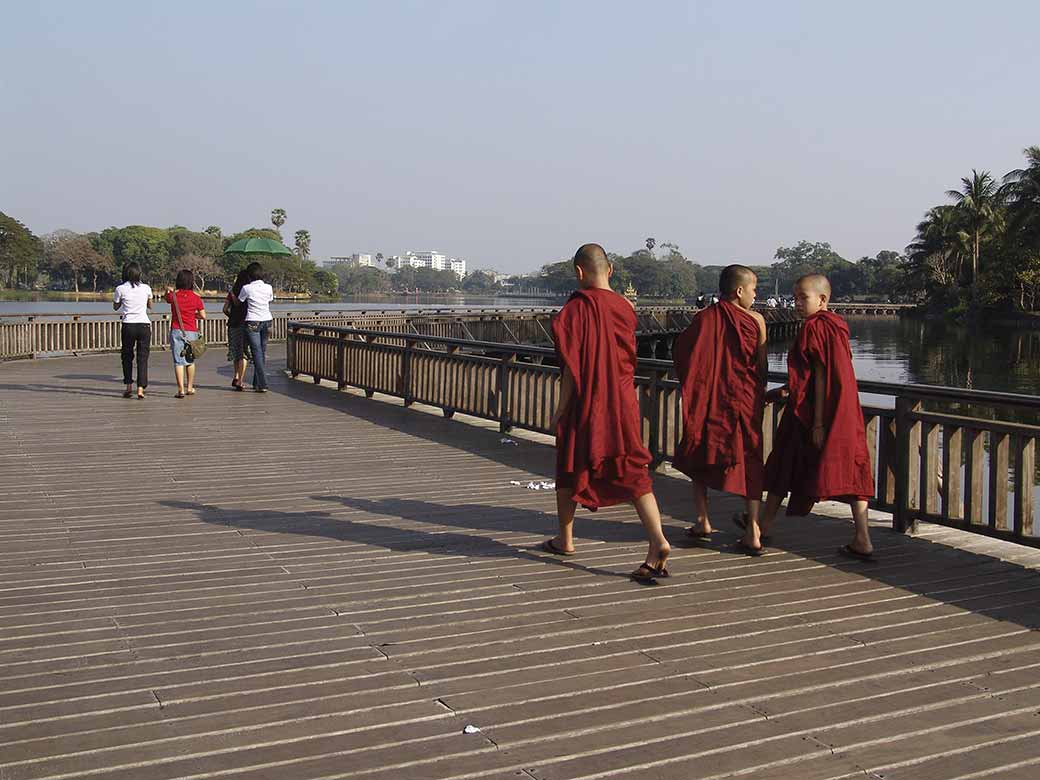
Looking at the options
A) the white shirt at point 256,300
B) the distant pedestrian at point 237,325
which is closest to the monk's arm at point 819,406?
the white shirt at point 256,300

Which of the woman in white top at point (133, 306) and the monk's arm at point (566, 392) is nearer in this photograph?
the monk's arm at point (566, 392)

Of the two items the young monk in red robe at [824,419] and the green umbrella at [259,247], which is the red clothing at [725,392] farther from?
the green umbrella at [259,247]

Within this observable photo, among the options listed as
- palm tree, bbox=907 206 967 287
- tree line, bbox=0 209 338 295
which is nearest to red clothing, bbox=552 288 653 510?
palm tree, bbox=907 206 967 287

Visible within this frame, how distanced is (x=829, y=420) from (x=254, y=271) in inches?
434

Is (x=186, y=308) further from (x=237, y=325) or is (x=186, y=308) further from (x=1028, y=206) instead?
(x=1028, y=206)

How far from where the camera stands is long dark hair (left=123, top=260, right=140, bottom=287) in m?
13.8

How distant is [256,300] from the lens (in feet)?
49.8

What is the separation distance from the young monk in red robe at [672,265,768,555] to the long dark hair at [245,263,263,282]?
1016cm

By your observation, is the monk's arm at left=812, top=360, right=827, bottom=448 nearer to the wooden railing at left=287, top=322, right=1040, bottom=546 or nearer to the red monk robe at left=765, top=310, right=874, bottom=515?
the red monk robe at left=765, top=310, right=874, bottom=515

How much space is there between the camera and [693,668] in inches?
171

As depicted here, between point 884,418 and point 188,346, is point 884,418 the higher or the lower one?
the lower one

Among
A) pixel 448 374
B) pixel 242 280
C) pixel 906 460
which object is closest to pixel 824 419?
pixel 906 460

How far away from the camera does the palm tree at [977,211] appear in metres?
91.2

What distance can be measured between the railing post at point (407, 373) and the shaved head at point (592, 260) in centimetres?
860
